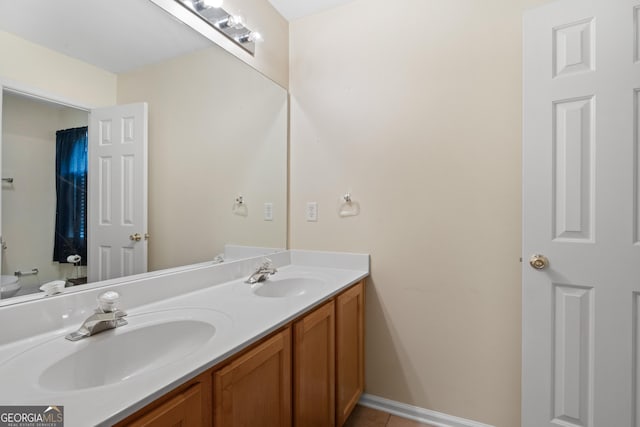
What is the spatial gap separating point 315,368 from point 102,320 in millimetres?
811

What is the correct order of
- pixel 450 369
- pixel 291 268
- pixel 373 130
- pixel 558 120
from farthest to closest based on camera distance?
pixel 291 268, pixel 373 130, pixel 450 369, pixel 558 120

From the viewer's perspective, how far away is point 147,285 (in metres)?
1.20

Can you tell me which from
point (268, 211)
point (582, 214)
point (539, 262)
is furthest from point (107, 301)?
point (582, 214)

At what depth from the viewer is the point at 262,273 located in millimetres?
1627

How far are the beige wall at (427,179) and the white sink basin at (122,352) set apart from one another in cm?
108

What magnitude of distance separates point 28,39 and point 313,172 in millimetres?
1409

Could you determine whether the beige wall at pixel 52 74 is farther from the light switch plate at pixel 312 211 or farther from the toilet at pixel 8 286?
the light switch plate at pixel 312 211

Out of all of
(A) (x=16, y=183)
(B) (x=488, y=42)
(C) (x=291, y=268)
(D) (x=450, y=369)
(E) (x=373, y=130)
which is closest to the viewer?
(A) (x=16, y=183)

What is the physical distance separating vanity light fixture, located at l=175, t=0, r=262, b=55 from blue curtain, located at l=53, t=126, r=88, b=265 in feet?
2.65

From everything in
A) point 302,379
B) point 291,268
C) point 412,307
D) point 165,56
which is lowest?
point 302,379

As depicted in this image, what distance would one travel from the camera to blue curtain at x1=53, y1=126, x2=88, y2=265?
985 millimetres

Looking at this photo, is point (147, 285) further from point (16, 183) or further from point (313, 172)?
point (313, 172)

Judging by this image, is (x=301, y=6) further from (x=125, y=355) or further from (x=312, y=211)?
(x=125, y=355)

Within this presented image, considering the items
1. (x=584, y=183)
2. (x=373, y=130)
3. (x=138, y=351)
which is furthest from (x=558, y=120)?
(x=138, y=351)
